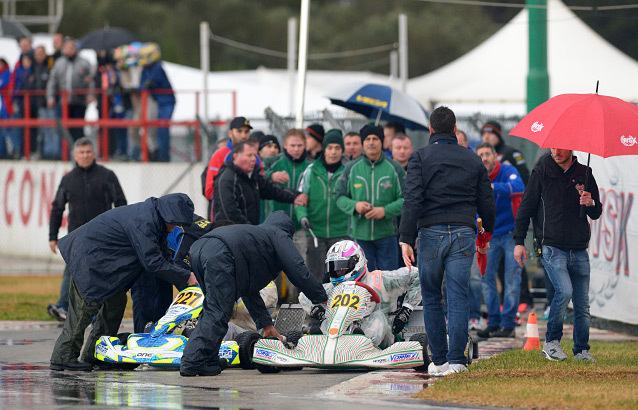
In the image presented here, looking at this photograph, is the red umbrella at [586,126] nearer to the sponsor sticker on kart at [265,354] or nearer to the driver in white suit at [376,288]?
the driver in white suit at [376,288]

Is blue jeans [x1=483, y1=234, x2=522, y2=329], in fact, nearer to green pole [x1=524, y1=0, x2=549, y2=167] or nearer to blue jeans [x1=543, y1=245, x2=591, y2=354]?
blue jeans [x1=543, y1=245, x2=591, y2=354]

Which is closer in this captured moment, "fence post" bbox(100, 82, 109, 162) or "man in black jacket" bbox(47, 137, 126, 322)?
"man in black jacket" bbox(47, 137, 126, 322)

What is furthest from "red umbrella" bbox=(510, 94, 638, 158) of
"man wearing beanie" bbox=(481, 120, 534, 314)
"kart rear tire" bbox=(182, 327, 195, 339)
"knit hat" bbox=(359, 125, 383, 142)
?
"man wearing beanie" bbox=(481, 120, 534, 314)

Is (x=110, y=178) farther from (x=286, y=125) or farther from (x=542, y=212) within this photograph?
(x=542, y=212)

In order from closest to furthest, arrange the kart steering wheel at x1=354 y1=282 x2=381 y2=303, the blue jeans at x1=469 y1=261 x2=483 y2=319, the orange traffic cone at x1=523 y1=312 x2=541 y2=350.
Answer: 1. the kart steering wheel at x1=354 y1=282 x2=381 y2=303
2. the orange traffic cone at x1=523 y1=312 x2=541 y2=350
3. the blue jeans at x1=469 y1=261 x2=483 y2=319

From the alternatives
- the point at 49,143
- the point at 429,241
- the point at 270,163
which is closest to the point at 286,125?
the point at 270,163

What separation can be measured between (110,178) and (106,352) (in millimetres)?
3951

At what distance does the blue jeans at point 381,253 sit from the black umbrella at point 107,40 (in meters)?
12.4

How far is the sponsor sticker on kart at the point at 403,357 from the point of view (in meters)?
9.68

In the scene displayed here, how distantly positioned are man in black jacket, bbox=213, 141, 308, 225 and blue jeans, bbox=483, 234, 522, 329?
2.68 meters

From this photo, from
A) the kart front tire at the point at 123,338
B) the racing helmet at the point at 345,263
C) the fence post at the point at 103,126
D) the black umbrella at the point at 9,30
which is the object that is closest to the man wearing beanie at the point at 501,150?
the racing helmet at the point at 345,263

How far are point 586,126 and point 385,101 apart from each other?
571 cm

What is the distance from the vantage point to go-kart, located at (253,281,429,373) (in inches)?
378

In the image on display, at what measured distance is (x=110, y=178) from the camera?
13609 mm
